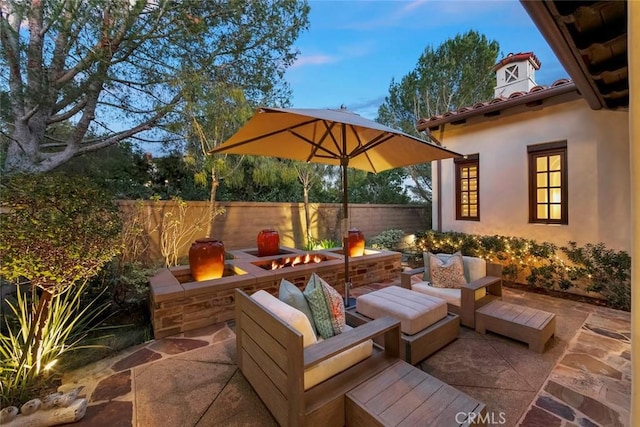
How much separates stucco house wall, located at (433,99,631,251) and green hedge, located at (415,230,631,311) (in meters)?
0.23

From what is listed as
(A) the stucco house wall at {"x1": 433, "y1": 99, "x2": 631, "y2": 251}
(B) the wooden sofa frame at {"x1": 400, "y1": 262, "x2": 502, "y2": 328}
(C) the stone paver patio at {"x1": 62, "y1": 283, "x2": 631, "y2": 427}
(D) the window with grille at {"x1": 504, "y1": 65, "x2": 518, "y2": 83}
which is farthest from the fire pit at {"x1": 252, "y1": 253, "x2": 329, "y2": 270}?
(D) the window with grille at {"x1": 504, "y1": 65, "x2": 518, "y2": 83}

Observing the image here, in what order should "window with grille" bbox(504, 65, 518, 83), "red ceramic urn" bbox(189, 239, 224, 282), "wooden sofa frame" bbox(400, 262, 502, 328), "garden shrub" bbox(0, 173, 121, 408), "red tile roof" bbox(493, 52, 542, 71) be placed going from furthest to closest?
1. "window with grille" bbox(504, 65, 518, 83)
2. "red tile roof" bbox(493, 52, 542, 71)
3. "red ceramic urn" bbox(189, 239, 224, 282)
4. "wooden sofa frame" bbox(400, 262, 502, 328)
5. "garden shrub" bbox(0, 173, 121, 408)

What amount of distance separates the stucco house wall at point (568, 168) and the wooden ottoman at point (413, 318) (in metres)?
3.72

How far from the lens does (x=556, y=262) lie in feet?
16.7

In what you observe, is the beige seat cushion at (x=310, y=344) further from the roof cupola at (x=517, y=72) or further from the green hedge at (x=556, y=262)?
the roof cupola at (x=517, y=72)

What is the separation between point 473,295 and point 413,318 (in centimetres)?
116

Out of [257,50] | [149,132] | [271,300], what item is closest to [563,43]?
[271,300]

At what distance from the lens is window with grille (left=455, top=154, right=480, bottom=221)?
21.2ft

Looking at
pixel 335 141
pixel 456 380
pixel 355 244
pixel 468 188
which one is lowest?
pixel 456 380

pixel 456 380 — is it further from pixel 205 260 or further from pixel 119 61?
pixel 119 61

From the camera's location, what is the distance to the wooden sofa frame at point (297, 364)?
5.55ft

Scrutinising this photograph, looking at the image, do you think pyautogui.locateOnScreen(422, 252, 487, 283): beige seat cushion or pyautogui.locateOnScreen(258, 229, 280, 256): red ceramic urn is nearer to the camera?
pyautogui.locateOnScreen(422, 252, 487, 283): beige seat cushion

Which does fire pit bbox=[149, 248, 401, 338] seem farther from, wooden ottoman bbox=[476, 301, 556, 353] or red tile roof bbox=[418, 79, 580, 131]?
red tile roof bbox=[418, 79, 580, 131]

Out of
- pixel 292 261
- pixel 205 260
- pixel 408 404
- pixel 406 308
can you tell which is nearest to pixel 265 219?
pixel 292 261
